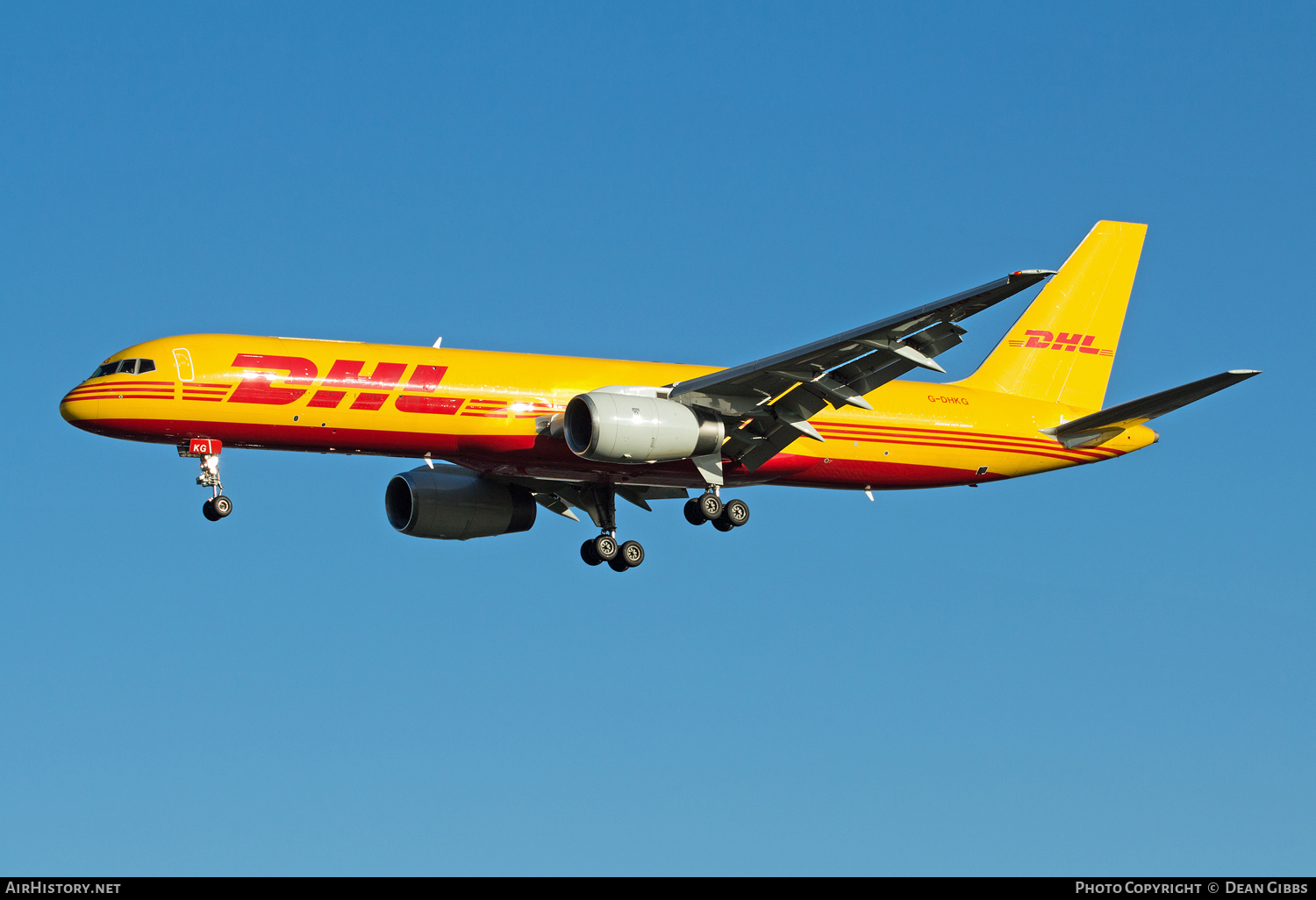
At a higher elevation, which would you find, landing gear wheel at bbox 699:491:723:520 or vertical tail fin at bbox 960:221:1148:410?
vertical tail fin at bbox 960:221:1148:410

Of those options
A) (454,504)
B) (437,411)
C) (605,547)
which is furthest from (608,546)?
(437,411)

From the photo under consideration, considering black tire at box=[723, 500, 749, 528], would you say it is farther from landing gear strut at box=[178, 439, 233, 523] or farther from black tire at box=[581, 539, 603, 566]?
landing gear strut at box=[178, 439, 233, 523]

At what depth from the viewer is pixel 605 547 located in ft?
155

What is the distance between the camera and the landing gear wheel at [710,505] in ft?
144

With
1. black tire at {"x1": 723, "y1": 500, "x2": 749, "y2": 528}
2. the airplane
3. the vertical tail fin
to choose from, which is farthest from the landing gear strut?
the vertical tail fin

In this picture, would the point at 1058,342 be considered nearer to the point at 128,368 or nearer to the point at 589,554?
the point at 589,554

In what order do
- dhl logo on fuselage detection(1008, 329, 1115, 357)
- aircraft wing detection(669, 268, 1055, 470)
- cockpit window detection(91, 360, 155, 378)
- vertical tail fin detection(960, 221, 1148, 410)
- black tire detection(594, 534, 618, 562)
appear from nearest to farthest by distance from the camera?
aircraft wing detection(669, 268, 1055, 470) < cockpit window detection(91, 360, 155, 378) < black tire detection(594, 534, 618, 562) < vertical tail fin detection(960, 221, 1148, 410) < dhl logo on fuselage detection(1008, 329, 1115, 357)

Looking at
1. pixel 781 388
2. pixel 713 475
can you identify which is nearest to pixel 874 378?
pixel 781 388

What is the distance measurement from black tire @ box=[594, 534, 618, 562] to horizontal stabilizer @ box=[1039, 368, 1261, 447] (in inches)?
507

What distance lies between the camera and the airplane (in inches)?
1553

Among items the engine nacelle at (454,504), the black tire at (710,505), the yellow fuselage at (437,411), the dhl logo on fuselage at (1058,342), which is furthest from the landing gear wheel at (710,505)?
the dhl logo on fuselage at (1058,342)

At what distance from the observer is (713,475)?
142 ft

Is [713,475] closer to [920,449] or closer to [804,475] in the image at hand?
[804,475]
